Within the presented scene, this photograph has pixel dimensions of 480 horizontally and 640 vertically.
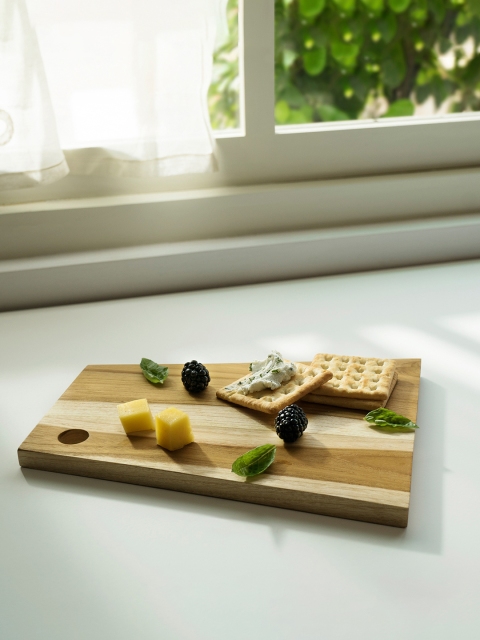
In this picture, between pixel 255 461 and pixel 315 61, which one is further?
pixel 315 61

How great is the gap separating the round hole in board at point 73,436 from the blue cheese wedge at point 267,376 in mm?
216

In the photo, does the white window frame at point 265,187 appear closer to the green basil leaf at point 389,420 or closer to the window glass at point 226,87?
the window glass at point 226,87

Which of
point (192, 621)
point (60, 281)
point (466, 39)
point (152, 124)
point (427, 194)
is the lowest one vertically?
point (192, 621)

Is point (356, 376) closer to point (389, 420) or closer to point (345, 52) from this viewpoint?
point (389, 420)

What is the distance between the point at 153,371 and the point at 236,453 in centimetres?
26

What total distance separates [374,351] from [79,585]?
668 mm

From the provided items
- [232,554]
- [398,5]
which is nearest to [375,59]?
[398,5]

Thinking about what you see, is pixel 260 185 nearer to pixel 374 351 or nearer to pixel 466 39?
pixel 374 351

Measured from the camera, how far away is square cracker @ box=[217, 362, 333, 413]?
0.96m

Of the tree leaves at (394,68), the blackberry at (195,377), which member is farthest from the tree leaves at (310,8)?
the blackberry at (195,377)

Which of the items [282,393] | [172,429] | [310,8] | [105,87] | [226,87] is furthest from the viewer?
[310,8]

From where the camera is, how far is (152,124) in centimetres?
140

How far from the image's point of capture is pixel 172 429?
0.88 meters

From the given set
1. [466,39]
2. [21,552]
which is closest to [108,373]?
[21,552]
